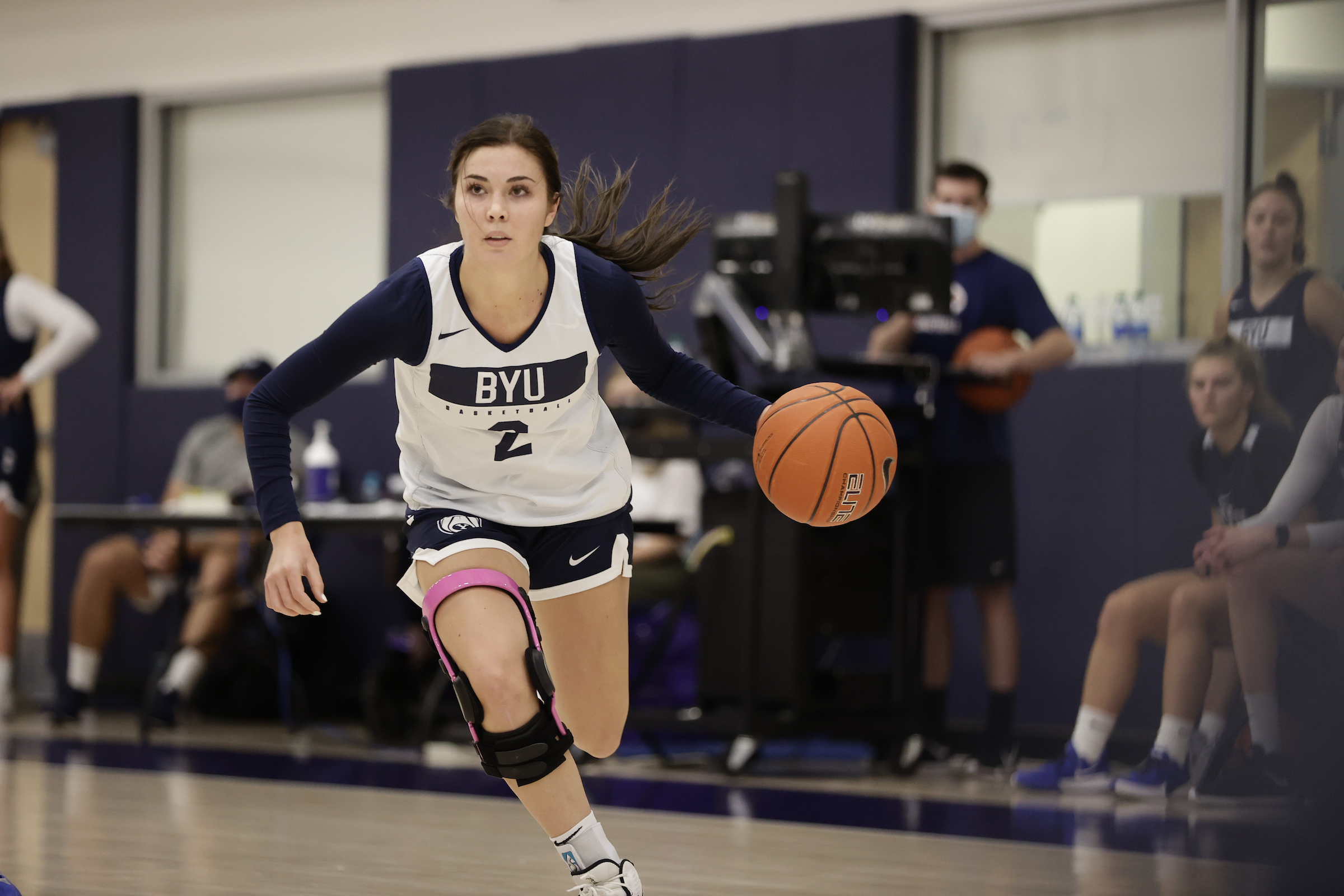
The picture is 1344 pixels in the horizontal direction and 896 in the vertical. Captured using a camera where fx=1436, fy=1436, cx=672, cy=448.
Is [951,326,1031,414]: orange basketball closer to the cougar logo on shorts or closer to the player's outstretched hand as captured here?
the cougar logo on shorts

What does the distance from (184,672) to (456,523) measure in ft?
11.7

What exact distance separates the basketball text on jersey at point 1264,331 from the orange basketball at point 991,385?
887mm

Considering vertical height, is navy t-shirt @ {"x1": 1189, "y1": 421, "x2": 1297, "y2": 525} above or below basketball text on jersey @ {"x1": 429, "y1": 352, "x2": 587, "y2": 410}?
below

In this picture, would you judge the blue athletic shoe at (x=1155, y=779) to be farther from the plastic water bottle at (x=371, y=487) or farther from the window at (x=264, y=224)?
the window at (x=264, y=224)

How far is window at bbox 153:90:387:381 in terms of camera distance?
7027 millimetres

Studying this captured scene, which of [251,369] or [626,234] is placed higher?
[626,234]

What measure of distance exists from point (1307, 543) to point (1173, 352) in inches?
84.5

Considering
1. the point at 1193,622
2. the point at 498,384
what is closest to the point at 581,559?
the point at 498,384

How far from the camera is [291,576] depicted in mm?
2271

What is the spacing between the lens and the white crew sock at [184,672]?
5586 mm

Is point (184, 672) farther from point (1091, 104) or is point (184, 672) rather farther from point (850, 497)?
point (1091, 104)

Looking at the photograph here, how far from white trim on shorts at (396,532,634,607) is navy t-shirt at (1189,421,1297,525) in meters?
1.80

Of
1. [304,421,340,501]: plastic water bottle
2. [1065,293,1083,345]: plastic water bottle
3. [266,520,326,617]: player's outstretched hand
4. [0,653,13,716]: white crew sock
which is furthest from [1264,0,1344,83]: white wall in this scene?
[0,653,13,716]: white crew sock

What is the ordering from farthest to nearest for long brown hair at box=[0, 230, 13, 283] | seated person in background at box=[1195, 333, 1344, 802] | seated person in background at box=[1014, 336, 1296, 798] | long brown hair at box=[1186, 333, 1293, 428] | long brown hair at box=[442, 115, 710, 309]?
long brown hair at box=[0, 230, 13, 283]
seated person in background at box=[1014, 336, 1296, 798]
long brown hair at box=[1186, 333, 1293, 428]
seated person in background at box=[1195, 333, 1344, 802]
long brown hair at box=[442, 115, 710, 309]
